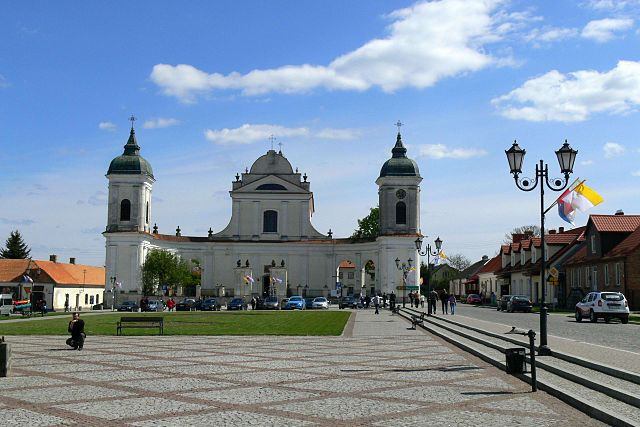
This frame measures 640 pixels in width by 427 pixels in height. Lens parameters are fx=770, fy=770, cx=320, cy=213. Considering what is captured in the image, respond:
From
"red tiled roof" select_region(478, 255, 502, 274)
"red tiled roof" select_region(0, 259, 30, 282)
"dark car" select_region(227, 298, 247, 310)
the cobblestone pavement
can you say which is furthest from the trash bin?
"red tiled roof" select_region(0, 259, 30, 282)

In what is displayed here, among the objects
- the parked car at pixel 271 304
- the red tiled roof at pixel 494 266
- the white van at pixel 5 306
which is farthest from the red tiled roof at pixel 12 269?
the red tiled roof at pixel 494 266

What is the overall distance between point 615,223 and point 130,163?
184 feet

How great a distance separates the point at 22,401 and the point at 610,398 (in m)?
9.34

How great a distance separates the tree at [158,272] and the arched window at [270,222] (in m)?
12.8

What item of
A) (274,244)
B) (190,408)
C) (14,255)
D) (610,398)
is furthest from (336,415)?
(14,255)

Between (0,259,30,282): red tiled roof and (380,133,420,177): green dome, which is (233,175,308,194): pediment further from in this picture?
(0,259,30,282): red tiled roof

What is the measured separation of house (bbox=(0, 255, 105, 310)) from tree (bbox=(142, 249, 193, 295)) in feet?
26.5

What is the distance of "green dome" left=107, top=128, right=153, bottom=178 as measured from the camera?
8944cm

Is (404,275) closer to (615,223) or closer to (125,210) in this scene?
(615,223)

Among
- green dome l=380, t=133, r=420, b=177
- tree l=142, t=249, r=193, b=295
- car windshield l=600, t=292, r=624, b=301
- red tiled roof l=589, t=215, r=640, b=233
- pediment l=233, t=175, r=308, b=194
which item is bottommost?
car windshield l=600, t=292, r=624, b=301

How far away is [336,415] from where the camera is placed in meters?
11.1

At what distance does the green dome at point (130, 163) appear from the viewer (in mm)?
89438

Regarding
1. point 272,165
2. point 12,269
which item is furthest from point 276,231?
point 12,269

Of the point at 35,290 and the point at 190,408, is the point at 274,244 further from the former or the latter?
the point at 190,408
